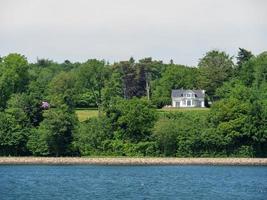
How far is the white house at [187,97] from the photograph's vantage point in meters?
132

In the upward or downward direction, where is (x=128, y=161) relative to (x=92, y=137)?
downward

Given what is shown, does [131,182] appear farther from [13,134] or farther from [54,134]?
[13,134]

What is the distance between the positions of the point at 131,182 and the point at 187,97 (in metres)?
69.9

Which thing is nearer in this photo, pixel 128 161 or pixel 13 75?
pixel 128 161

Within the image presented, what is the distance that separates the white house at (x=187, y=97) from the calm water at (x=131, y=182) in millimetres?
→ 48482

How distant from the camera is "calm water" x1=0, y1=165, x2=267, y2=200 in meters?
53.0

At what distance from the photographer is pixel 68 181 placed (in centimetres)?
6394

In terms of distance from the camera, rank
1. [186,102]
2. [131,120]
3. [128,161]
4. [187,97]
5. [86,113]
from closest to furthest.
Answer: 1. [128,161]
2. [131,120]
3. [86,113]
4. [187,97]
5. [186,102]

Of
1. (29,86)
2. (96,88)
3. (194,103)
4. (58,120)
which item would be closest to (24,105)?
(58,120)

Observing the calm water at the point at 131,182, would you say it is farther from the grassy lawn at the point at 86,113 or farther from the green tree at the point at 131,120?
the grassy lawn at the point at 86,113

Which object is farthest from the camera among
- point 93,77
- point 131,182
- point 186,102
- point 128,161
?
point 186,102

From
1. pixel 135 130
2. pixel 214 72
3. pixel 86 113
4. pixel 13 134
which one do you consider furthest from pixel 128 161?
pixel 214 72

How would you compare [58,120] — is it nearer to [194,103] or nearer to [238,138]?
[238,138]

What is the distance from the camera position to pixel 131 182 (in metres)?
63.6
